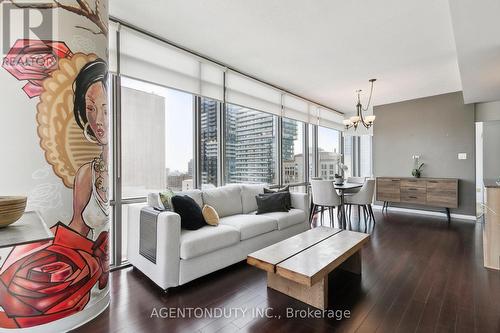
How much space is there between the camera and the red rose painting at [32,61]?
5.49 ft

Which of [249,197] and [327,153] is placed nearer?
[249,197]

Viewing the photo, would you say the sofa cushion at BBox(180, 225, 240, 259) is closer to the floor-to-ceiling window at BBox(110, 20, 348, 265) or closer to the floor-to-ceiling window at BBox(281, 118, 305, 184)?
the floor-to-ceiling window at BBox(110, 20, 348, 265)

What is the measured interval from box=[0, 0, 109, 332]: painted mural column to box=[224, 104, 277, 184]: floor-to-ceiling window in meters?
2.31

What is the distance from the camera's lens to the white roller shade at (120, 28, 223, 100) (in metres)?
2.94

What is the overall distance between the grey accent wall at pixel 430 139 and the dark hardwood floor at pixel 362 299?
9.26 ft

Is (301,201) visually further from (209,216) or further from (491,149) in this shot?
(491,149)

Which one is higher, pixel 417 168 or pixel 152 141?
pixel 152 141

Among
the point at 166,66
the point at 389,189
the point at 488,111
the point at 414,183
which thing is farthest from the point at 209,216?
the point at 488,111

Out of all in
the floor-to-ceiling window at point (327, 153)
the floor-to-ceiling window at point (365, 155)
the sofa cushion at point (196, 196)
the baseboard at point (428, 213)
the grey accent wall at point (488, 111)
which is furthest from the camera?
the floor-to-ceiling window at point (365, 155)

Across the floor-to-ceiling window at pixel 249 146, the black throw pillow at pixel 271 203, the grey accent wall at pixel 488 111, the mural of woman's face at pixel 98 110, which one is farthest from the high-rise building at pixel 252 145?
the grey accent wall at pixel 488 111

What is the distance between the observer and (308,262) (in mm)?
2014

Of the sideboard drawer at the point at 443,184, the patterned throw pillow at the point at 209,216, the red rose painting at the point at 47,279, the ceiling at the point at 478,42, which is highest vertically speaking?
the ceiling at the point at 478,42

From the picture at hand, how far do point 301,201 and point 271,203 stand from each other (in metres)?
0.56

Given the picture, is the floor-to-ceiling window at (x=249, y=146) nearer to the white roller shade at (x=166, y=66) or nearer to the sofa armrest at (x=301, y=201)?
the white roller shade at (x=166, y=66)
